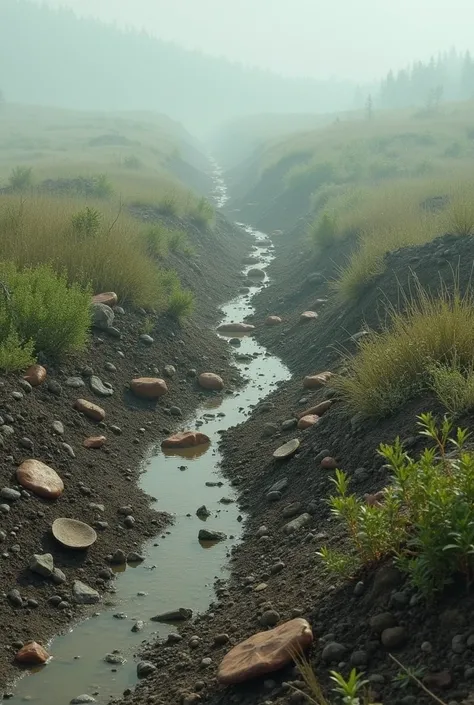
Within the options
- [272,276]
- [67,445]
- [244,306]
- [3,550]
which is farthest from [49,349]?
[272,276]

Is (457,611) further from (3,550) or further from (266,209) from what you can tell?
(266,209)

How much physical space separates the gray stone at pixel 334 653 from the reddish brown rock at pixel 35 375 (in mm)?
5060

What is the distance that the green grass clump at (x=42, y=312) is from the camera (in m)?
8.39

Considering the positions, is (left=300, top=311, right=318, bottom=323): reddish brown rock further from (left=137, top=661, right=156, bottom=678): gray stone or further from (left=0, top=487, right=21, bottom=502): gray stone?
(left=137, top=661, right=156, bottom=678): gray stone

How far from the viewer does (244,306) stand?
54.0 feet

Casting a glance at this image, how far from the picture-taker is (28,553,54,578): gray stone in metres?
5.97

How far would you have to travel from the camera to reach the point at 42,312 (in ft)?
28.5

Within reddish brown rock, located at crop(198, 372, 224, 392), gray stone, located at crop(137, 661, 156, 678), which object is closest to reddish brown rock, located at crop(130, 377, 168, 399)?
reddish brown rock, located at crop(198, 372, 224, 392)

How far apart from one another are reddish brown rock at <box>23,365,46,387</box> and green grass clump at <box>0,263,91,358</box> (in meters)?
0.22

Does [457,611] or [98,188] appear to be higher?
[457,611]

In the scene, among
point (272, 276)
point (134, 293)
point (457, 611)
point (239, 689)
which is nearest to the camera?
point (457, 611)

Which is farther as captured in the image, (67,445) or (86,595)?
(67,445)

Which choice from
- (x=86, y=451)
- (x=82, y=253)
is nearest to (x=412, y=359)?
(x=86, y=451)

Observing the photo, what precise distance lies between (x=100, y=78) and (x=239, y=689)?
178094 mm
